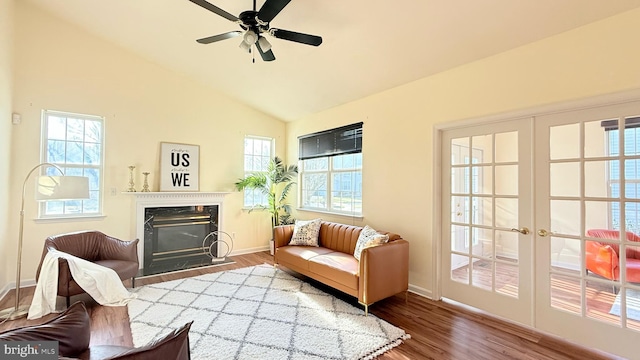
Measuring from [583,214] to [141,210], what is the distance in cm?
572

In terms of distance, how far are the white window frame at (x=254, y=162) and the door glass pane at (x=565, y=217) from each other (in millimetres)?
4799

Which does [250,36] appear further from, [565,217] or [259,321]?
[565,217]

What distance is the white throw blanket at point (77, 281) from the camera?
9.87 feet

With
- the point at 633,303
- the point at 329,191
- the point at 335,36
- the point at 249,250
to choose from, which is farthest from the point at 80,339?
the point at 249,250

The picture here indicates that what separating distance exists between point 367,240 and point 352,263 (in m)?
0.34

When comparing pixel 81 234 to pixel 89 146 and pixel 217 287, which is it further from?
pixel 217 287

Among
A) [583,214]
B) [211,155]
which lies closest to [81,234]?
[211,155]

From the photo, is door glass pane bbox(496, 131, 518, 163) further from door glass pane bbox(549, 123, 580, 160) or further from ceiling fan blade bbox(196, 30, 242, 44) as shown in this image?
ceiling fan blade bbox(196, 30, 242, 44)

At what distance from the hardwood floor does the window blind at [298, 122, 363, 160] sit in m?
2.36

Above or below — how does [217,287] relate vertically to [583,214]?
below

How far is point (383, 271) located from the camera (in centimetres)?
317

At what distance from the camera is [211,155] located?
543cm

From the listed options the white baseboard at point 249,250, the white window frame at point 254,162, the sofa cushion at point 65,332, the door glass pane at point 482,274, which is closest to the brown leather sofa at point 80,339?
the sofa cushion at point 65,332

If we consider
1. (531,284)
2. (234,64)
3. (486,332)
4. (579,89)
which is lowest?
(486,332)
